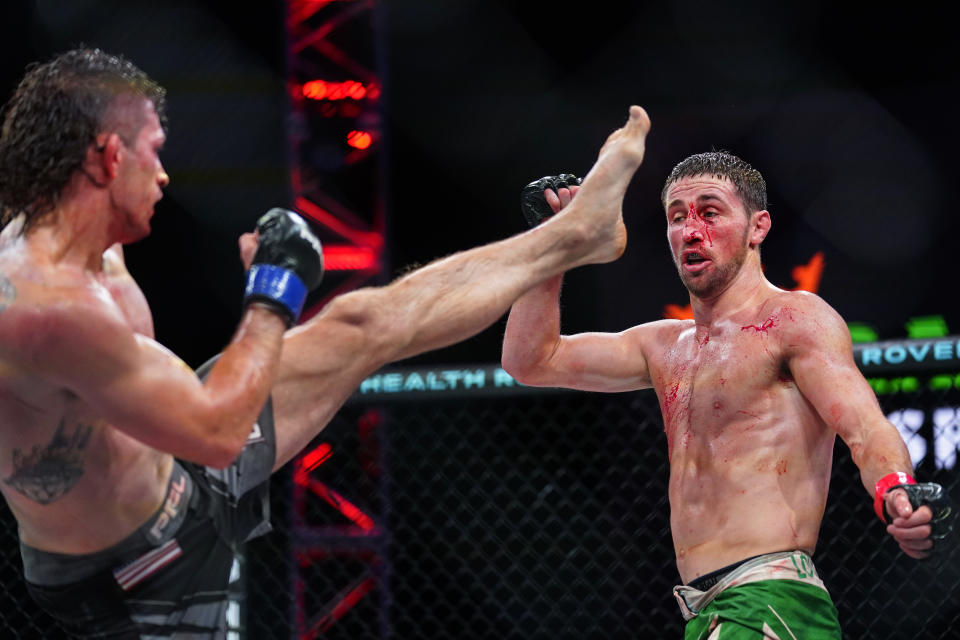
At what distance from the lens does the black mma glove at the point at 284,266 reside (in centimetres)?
150

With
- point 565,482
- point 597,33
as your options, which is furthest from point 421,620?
point 597,33

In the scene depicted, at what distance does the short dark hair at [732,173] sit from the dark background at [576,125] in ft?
8.97

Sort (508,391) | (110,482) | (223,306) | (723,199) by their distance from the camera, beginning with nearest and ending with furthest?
(110,482) < (723,199) < (508,391) < (223,306)

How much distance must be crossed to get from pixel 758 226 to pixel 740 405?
416mm

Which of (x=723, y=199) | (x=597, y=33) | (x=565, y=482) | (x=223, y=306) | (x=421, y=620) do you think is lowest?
(x=421, y=620)

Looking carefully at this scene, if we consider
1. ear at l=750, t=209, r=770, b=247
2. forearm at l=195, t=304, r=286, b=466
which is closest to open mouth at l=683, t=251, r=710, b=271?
ear at l=750, t=209, r=770, b=247

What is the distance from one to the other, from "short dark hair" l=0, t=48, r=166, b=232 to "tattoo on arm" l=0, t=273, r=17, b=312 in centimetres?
13

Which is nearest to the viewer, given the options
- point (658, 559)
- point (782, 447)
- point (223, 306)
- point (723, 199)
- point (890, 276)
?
point (782, 447)

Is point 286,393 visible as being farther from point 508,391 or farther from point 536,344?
point 508,391

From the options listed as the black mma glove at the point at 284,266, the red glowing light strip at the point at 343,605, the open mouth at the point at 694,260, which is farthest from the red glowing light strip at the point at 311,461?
the black mma glove at the point at 284,266

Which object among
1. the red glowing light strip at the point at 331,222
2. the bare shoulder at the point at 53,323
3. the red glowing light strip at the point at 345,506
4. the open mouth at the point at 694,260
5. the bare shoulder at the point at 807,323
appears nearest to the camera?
the bare shoulder at the point at 53,323

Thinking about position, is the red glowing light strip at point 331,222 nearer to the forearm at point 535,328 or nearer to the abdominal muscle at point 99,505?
the forearm at point 535,328

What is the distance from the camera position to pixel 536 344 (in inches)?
83.7

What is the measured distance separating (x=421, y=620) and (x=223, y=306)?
2440mm
